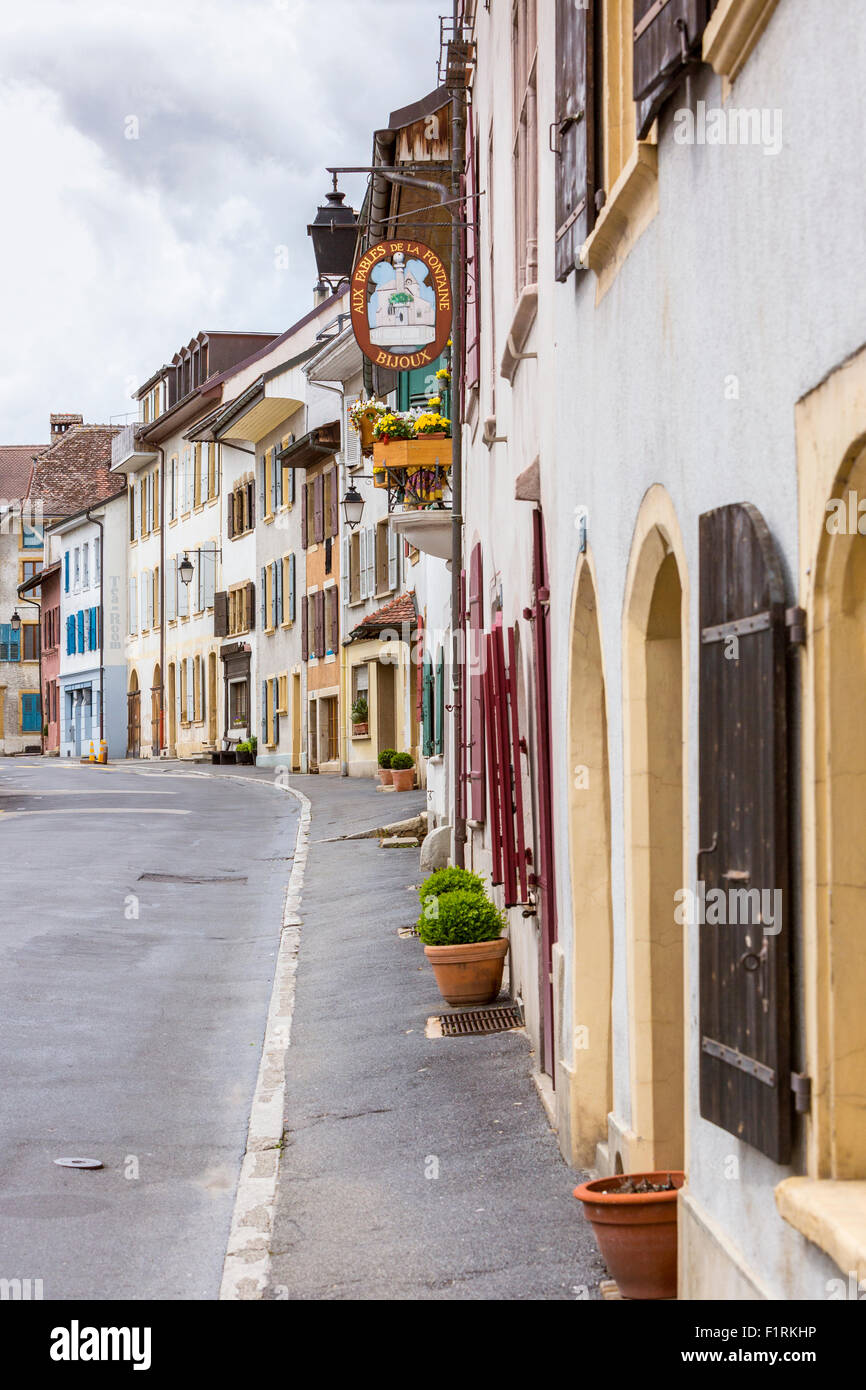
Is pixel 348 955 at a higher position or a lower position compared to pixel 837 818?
lower

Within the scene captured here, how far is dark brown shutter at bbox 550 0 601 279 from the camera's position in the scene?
7.16 m

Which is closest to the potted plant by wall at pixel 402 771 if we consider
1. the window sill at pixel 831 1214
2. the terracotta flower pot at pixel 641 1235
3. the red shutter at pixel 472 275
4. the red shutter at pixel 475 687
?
the red shutter at pixel 475 687

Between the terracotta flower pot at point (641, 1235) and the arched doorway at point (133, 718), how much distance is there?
194 ft

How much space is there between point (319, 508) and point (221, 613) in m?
10.9

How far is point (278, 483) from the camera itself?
157ft

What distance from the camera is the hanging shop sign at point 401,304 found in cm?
1543

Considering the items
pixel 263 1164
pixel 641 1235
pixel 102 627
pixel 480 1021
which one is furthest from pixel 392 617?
pixel 102 627

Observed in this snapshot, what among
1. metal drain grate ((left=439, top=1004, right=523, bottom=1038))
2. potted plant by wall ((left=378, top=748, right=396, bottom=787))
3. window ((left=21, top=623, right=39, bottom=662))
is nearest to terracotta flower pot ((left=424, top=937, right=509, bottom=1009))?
metal drain grate ((left=439, top=1004, right=523, bottom=1038))

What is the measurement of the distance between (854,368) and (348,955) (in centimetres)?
1146

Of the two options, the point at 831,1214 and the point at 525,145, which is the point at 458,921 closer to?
the point at 525,145

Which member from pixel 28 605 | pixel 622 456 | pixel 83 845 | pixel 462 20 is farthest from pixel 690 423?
pixel 28 605

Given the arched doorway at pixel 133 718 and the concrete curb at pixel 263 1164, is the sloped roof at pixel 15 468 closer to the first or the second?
the arched doorway at pixel 133 718

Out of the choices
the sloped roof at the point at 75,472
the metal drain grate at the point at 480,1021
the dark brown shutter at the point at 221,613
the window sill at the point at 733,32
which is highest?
the sloped roof at the point at 75,472

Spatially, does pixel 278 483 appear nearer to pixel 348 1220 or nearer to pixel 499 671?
pixel 499 671
